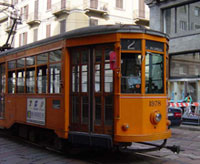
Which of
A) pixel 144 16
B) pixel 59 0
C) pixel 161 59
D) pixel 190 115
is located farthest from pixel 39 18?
pixel 161 59

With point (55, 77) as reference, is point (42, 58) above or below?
above

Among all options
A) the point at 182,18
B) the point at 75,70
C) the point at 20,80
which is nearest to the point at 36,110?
the point at 20,80

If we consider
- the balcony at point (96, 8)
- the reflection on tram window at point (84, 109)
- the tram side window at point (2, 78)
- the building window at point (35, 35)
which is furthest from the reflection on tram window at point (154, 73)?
the building window at point (35, 35)

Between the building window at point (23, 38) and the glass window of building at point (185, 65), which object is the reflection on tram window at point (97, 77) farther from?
the building window at point (23, 38)

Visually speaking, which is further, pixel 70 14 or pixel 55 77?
pixel 70 14

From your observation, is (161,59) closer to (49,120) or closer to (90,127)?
(90,127)

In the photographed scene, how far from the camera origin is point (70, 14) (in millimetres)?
24156

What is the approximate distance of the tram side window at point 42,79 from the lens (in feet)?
25.1

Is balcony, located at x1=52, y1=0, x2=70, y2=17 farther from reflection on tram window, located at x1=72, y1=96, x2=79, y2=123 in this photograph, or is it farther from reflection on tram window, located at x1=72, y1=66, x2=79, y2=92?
reflection on tram window, located at x1=72, y1=96, x2=79, y2=123

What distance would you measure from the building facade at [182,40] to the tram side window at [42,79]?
376 inches

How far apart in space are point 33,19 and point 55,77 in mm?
21828

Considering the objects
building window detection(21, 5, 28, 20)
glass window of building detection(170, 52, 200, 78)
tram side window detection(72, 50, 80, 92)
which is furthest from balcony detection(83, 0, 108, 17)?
tram side window detection(72, 50, 80, 92)

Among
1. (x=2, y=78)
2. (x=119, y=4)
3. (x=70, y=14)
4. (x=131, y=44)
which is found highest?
(x=119, y=4)

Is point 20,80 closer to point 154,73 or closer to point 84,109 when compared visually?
point 84,109
